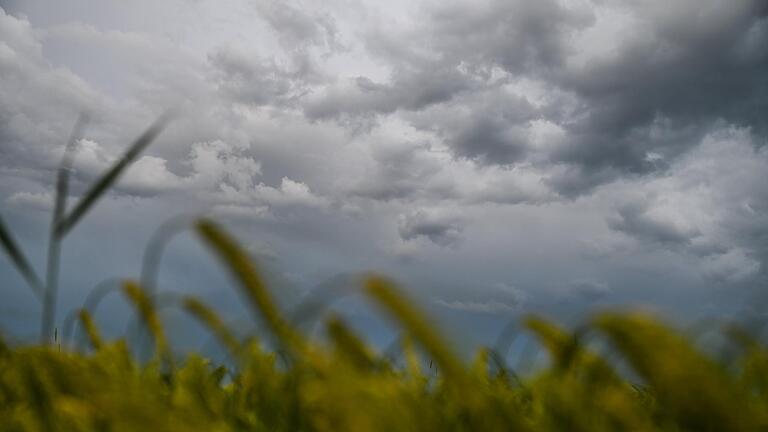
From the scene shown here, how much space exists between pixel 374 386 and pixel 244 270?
348 millimetres

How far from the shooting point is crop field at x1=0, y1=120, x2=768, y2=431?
76cm

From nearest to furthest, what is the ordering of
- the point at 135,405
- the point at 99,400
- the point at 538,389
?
the point at 135,405 → the point at 99,400 → the point at 538,389

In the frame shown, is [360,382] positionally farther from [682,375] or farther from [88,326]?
[88,326]

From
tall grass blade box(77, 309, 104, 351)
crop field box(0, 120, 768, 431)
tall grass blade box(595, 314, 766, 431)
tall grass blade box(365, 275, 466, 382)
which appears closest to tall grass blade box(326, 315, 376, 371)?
crop field box(0, 120, 768, 431)

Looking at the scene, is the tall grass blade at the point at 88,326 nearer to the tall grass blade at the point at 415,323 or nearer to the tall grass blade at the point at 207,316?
the tall grass blade at the point at 207,316

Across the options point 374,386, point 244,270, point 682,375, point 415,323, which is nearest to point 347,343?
point 374,386

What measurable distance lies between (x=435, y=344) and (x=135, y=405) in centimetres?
41

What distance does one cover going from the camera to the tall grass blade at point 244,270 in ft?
3.01

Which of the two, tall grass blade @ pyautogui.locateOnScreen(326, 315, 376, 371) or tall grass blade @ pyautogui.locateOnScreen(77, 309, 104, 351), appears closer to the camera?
tall grass blade @ pyautogui.locateOnScreen(326, 315, 376, 371)

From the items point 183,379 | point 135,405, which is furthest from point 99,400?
point 183,379

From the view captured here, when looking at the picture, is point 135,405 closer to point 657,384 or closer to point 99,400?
point 99,400

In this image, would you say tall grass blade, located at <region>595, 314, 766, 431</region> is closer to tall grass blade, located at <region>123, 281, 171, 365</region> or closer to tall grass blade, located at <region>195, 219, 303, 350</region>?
tall grass blade, located at <region>195, 219, 303, 350</region>

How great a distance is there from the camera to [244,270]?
0.92 m

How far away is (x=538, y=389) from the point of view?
1875mm
